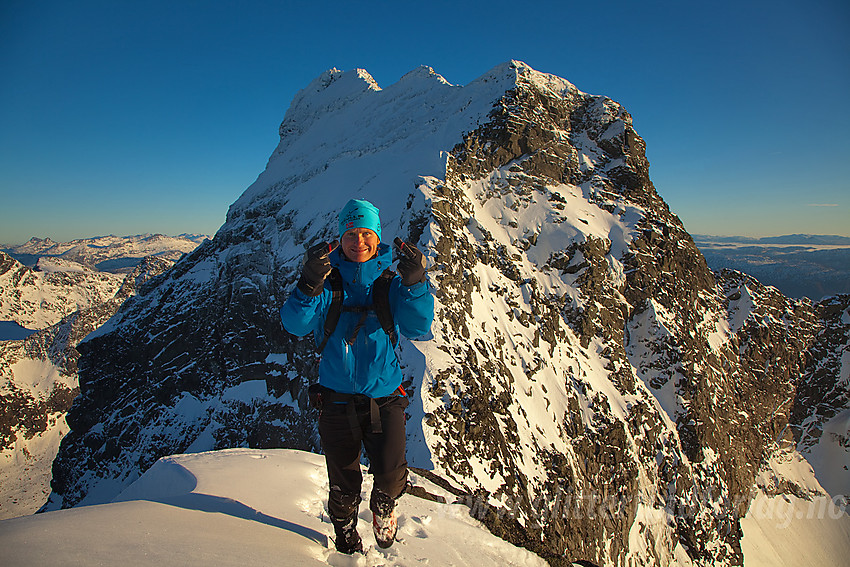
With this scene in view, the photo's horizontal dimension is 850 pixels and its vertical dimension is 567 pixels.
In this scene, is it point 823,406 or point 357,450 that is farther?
point 823,406

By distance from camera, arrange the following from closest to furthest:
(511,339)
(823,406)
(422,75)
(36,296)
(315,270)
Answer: (315,270), (511,339), (823,406), (422,75), (36,296)

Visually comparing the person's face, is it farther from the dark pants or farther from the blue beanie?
the dark pants

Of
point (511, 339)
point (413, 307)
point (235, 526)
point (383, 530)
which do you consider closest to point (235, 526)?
point (235, 526)

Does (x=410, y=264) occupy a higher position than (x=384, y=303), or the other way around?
(x=410, y=264)

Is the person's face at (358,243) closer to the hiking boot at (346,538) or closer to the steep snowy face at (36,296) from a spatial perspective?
the hiking boot at (346,538)

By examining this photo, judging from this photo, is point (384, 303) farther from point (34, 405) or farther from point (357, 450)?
point (34, 405)

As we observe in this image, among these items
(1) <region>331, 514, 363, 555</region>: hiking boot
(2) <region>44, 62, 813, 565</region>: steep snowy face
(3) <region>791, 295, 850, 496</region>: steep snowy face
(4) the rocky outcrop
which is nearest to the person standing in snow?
(1) <region>331, 514, 363, 555</region>: hiking boot

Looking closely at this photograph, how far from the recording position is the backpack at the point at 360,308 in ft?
13.0

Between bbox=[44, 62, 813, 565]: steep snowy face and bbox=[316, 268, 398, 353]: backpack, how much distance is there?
1262cm

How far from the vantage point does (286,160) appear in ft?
193

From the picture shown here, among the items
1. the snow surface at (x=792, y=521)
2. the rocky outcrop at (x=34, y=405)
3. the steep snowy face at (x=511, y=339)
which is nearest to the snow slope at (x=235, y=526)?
the steep snowy face at (x=511, y=339)

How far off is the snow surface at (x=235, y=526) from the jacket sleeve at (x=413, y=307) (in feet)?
8.21

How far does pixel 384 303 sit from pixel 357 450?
178 cm

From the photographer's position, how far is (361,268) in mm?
3979
